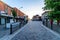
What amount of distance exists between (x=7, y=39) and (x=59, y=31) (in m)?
7.08

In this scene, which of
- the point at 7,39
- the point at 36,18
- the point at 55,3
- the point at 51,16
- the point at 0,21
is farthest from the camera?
the point at 36,18

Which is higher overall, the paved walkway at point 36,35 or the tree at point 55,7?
the tree at point 55,7

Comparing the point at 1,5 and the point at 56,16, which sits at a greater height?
the point at 1,5

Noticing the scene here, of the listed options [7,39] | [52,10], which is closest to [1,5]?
[52,10]

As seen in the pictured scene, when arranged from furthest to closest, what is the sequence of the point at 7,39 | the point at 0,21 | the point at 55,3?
the point at 0,21, the point at 55,3, the point at 7,39

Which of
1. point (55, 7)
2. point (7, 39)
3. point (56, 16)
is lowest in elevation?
point (7, 39)

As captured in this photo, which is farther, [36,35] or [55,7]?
[55,7]

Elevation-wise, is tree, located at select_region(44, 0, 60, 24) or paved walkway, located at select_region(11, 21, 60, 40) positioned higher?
tree, located at select_region(44, 0, 60, 24)

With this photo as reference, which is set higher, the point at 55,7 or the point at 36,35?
the point at 55,7

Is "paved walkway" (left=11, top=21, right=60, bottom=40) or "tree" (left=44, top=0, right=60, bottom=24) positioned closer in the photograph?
"paved walkway" (left=11, top=21, right=60, bottom=40)

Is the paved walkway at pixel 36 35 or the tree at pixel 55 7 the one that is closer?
the paved walkway at pixel 36 35

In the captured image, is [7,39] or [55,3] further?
[55,3]

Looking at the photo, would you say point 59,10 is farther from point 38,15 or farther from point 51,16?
point 38,15

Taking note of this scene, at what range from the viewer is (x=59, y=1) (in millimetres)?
16609
